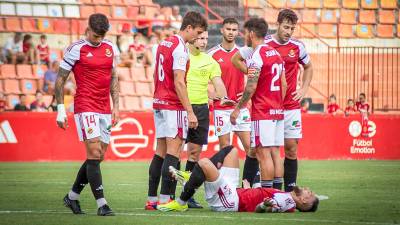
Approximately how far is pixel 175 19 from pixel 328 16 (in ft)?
20.5

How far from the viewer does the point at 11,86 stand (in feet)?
87.5

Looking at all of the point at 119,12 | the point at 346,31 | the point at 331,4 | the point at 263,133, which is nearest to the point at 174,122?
the point at 263,133

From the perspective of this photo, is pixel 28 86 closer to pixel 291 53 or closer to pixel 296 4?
pixel 296 4

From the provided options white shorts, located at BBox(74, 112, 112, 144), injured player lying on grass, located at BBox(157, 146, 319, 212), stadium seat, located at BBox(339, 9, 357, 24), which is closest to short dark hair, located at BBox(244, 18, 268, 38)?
injured player lying on grass, located at BBox(157, 146, 319, 212)

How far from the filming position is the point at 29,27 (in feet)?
92.2

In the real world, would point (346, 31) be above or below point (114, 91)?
above

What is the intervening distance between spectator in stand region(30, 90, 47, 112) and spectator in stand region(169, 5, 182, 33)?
5088 mm

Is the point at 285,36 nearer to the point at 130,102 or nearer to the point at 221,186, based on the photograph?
the point at 221,186

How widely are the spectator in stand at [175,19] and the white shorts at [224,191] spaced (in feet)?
57.1

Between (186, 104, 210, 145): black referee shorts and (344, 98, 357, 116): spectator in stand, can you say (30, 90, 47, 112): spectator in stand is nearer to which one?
(344, 98, 357, 116): spectator in stand

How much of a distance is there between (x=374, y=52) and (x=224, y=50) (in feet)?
48.5

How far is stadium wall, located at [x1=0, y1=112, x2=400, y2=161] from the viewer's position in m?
23.3

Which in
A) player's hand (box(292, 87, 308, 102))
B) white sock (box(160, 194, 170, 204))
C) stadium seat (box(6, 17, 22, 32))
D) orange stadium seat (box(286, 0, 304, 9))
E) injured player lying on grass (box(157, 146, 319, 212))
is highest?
orange stadium seat (box(286, 0, 304, 9))

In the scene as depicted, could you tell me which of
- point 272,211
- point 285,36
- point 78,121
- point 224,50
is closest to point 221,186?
point 272,211
